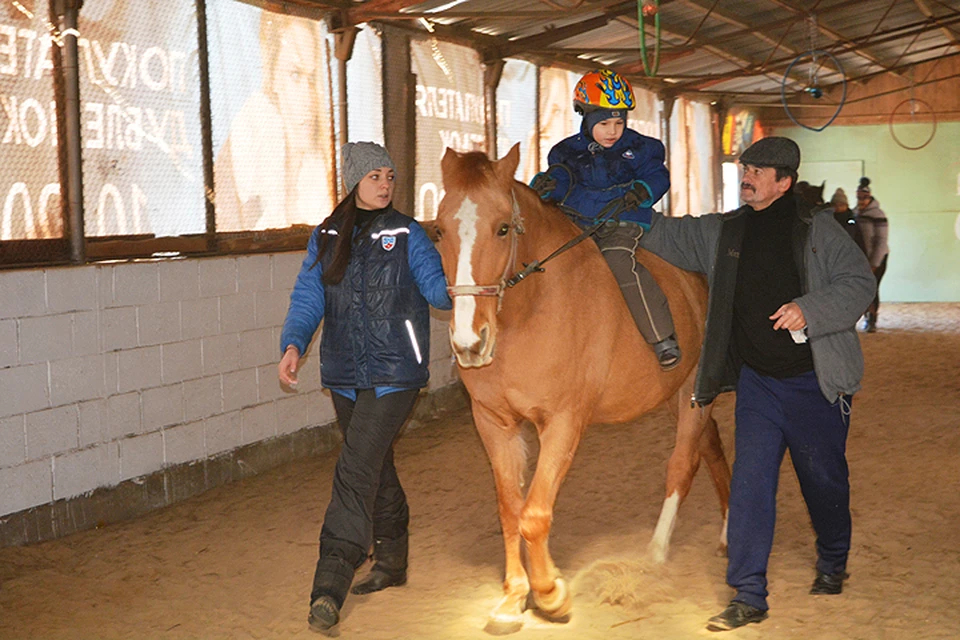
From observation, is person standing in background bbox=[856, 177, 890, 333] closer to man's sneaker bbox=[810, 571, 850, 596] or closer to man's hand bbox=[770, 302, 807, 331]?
man's sneaker bbox=[810, 571, 850, 596]

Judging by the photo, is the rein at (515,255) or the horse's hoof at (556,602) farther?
the horse's hoof at (556,602)

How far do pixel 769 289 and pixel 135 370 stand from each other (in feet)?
12.6

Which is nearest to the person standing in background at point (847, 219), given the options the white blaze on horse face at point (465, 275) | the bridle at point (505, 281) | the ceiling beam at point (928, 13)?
the ceiling beam at point (928, 13)

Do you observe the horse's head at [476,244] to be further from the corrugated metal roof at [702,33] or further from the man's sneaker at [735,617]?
the corrugated metal roof at [702,33]

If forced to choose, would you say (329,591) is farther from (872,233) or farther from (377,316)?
(872,233)

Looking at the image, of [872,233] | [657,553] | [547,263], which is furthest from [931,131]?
[547,263]

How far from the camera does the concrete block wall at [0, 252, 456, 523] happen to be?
5191 mm

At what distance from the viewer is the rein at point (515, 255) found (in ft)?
11.3

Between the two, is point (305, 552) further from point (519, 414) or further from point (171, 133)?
point (171, 133)

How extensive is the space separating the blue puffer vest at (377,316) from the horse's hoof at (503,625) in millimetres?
1004

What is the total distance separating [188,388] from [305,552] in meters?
1.70

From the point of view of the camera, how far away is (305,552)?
16.9ft

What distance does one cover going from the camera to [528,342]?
3.84m

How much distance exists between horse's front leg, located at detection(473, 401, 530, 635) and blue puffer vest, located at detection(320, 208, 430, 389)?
376 millimetres
